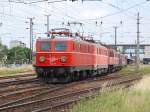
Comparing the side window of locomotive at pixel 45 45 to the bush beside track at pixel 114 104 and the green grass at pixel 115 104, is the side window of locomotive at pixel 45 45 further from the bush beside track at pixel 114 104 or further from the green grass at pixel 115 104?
the green grass at pixel 115 104

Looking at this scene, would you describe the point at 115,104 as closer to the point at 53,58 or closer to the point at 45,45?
the point at 53,58

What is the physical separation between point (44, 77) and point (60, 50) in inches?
80.4

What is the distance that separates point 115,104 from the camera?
15.0 m

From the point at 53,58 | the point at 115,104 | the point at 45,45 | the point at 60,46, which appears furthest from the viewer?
the point at 45,45

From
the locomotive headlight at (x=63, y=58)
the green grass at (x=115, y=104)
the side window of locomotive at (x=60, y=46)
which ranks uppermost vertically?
the side window of locomotive at (x=60, y=46)

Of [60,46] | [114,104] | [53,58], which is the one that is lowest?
[114,104]

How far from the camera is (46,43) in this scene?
28984 mm

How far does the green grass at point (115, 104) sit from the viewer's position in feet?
44.5

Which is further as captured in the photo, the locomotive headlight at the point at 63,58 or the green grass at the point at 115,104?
the locomotive headlight at the point at 63,58

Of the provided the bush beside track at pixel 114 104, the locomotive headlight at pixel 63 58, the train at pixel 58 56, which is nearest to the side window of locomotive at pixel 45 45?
the train at pixel 58 56

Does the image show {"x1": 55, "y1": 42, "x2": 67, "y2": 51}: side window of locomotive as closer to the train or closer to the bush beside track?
the train

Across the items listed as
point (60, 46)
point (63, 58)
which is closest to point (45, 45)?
point (60, 46)

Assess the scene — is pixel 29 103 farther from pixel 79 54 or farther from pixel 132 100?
pixel 79 54

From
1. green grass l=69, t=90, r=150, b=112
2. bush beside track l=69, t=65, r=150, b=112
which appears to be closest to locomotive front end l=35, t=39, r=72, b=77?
bush beside track l=69, t=65, r=150, b=112
